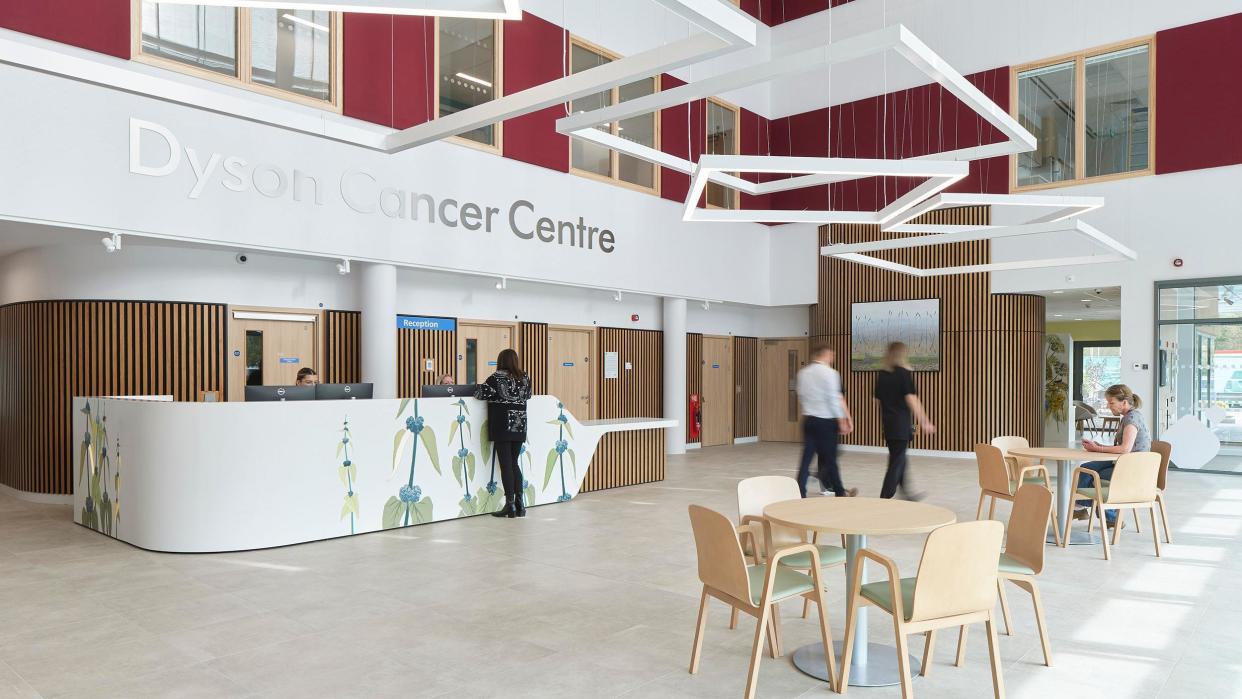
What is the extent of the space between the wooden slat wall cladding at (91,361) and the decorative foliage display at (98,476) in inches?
49.0

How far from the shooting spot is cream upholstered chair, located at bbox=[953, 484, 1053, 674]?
3943mm

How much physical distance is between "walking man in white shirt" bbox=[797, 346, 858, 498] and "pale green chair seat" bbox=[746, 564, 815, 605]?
4.02m

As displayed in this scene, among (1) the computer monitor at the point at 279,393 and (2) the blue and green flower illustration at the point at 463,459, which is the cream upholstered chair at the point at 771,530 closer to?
(2) the blue and green flower illustration at the point at 463,459

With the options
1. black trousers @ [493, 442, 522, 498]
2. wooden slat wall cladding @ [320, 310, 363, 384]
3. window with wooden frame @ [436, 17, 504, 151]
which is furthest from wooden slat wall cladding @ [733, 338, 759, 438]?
black trousers @ [493, 442, 522, 498]

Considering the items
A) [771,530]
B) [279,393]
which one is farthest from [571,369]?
[771,530]

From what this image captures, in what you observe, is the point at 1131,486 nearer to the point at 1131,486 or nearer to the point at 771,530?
the point at 1131,486

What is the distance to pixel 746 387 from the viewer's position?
1659cm

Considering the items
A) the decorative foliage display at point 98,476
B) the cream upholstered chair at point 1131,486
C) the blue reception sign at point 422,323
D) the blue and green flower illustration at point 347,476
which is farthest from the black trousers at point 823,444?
the decorative foliage display at point 98,476

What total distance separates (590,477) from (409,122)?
4.94 metres

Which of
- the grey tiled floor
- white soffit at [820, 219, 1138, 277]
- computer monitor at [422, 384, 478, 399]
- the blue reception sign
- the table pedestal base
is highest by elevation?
white soffit at [820, 219, 1138, 277]

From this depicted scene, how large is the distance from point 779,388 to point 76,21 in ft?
42.8

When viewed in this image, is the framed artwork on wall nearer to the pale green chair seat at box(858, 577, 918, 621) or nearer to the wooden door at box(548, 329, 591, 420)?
the wooden door at box(548, 329, 591, 420)

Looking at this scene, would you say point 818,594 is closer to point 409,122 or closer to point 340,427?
point 340,427

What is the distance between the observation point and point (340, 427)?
6.88 m
